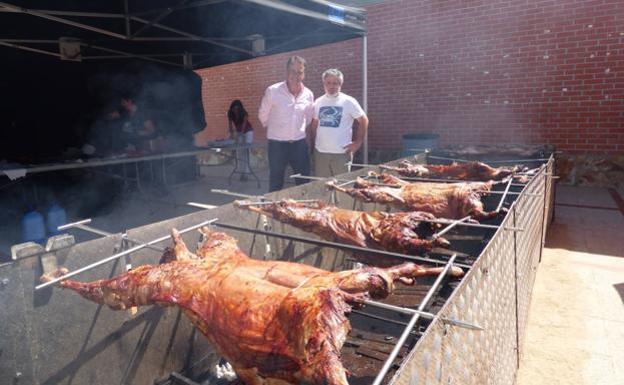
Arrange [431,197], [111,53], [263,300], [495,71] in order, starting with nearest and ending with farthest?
[263,300], [431,197], [111,53], [495,71]

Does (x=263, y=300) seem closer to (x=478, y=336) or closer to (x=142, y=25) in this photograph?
(x=478, y=336)

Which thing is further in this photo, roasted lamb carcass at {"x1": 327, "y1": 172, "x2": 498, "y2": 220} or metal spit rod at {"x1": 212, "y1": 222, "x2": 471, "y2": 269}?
roasted lamb carcass at {"x1": 327, "y1": 172, "x2": 498, "y2": 220}

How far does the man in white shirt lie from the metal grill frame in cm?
330

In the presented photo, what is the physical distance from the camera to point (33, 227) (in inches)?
247

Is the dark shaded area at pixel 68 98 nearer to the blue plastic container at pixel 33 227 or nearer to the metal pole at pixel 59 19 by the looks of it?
the blue plastic container at pixel 33 227

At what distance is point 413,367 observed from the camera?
1.15 meters

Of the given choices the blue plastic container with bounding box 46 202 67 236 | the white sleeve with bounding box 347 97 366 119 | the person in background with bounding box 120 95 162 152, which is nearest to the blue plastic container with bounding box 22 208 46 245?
the blue plastic container with bounding box 46 202 67 236

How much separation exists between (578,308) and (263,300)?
11.7 ft

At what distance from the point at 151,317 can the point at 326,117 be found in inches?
151

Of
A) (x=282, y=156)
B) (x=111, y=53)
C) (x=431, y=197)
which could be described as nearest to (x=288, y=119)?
(x=282, y=156)

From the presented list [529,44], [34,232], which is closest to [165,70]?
[34,232]

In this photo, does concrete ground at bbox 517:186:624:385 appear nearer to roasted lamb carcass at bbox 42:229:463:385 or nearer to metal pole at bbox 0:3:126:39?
roasted lamb carcass at bbox 42:229:463:385

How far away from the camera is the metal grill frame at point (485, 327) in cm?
127

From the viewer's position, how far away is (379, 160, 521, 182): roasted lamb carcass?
416 centimetres
